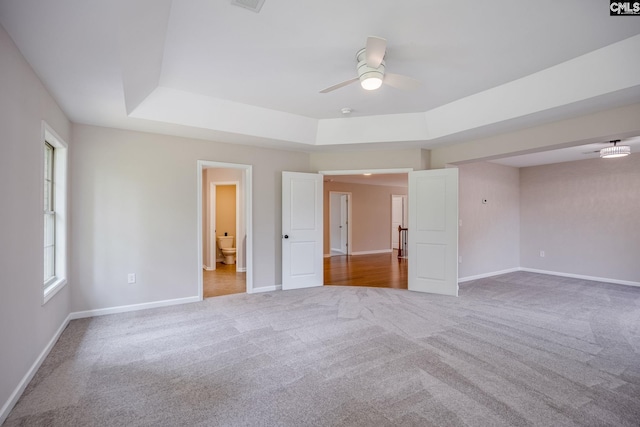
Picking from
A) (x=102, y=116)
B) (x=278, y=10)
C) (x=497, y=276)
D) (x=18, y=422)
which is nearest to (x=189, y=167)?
(x=102, y=116)

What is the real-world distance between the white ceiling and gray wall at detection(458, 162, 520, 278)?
2172 millimetres

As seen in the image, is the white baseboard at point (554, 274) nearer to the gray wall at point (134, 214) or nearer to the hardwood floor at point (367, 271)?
the hardwood floor at point (367, 271)

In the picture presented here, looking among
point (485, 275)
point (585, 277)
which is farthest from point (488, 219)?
point (585, 277)

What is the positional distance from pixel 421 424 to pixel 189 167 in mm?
4099

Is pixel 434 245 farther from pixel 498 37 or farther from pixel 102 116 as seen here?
pixel 102 116

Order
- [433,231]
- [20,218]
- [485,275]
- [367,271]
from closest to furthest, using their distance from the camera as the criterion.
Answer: [20,218]
[433,231]
[485,275]
[367,271]

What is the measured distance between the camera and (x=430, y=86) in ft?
11.3

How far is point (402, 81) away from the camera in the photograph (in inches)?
107

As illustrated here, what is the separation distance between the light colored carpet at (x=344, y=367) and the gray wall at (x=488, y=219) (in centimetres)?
193

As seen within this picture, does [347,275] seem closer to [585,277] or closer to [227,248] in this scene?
[227,248]

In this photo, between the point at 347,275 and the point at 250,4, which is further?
the point at 347,275

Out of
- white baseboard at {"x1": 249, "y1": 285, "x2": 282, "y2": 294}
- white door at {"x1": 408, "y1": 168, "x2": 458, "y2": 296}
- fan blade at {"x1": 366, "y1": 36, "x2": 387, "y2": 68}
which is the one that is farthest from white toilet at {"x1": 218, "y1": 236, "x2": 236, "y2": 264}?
fan blade at {"x1": 366, "y1": 36, "x2": 387, "y2": 68}

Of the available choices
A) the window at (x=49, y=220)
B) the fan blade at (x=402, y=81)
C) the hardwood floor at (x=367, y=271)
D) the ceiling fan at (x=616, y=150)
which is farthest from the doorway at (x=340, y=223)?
the window at (x=49, y=220)

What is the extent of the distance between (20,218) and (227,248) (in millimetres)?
5315
